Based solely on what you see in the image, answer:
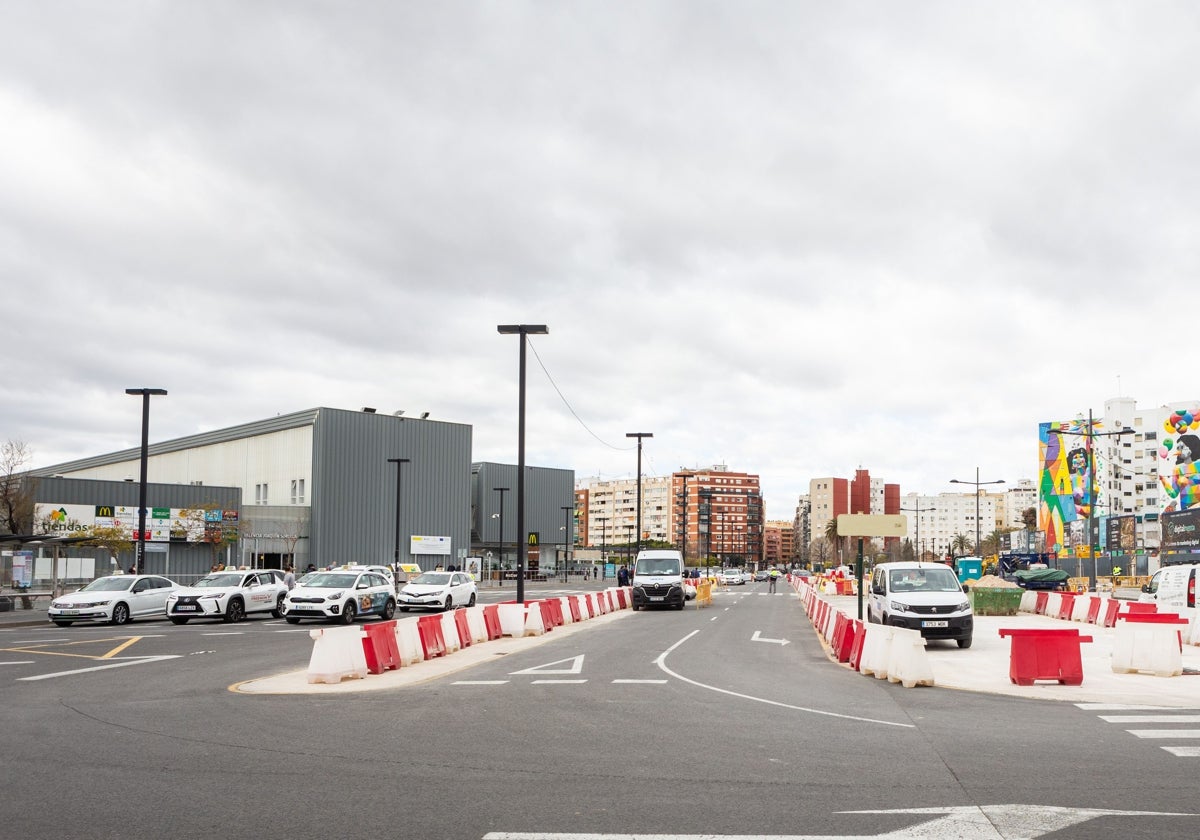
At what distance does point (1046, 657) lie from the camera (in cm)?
A: 1580

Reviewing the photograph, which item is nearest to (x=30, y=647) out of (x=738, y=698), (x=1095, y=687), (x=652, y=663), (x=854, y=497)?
(x=652, y=663)

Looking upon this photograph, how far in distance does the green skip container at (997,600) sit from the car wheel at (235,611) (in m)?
23.7

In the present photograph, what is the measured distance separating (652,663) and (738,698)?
16.8 ft

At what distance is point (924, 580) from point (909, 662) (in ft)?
25.4

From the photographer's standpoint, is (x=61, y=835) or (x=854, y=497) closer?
(x=61, y=835)

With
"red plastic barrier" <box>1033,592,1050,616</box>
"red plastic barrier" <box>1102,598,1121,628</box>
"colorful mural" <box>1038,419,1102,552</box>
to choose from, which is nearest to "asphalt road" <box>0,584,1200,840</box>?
"red plastic barrier" <box>1102,598,1121,628</box>

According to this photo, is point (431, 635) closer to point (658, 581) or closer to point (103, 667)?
point (103, 667)

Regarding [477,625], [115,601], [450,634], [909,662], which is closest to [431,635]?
[450,634]

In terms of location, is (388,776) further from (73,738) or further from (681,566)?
(681,566)

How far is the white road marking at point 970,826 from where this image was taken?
21.6 ft

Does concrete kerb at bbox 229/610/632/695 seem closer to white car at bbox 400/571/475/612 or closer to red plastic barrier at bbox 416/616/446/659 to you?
red plastic barrier at bbox 416/616/446/659

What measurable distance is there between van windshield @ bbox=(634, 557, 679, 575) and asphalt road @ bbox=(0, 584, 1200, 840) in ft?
71.5

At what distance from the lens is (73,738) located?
10688 millimetres

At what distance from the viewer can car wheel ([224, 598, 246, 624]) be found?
3175cm
